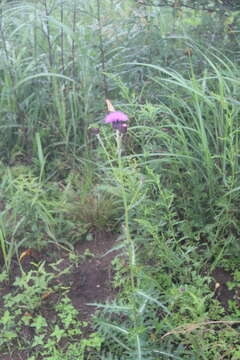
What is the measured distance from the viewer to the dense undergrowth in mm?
1846

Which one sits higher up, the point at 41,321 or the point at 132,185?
the point at 132,185

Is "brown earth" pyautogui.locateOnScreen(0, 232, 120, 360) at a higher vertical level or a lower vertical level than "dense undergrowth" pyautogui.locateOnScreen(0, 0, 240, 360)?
lower

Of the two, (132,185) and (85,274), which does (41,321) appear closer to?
(85,274)

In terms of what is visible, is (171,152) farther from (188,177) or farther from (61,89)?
(61,89)

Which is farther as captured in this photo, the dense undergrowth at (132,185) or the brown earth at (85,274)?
the brown earth at (85,274)

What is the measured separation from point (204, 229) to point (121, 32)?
1.65 metres

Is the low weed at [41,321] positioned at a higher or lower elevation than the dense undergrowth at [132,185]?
lower

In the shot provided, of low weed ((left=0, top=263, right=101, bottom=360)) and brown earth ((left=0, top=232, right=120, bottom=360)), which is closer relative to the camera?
low weed ((left=0, top=263, right=101, bottom=360))

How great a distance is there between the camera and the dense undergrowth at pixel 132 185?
1846mm

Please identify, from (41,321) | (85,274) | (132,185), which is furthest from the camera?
(85,274)

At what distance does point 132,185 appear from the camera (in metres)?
1.84

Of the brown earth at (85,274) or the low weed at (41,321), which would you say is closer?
the low weed at (41,321)

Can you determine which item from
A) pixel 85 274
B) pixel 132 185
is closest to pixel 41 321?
pixel 85 274

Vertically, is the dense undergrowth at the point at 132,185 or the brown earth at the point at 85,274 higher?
the dense undergrowth at the point at 132,185
